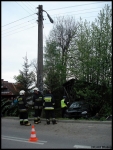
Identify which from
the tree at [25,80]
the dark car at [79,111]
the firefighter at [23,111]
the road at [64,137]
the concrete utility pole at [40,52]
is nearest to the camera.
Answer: the road at [64,137]

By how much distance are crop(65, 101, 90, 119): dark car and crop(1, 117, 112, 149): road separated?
299cm

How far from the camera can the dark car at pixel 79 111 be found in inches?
538

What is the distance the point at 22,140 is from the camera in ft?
24.8

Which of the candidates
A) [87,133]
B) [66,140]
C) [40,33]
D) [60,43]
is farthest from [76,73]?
[60,43]

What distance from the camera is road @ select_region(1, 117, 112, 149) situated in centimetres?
684

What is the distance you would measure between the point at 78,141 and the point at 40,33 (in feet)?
26.3

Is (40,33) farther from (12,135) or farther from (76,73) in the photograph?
(12,135)

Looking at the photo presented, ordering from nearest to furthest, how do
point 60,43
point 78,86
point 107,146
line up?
point 107,146, point 78,86, point 60,43

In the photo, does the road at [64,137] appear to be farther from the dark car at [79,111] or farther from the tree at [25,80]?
the tree at [25,80]

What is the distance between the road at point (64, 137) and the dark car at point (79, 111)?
299 centimetres

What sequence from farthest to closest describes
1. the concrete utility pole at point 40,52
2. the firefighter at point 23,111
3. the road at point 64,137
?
1. the concrete utility pole at point 40,52
2. the firefighter at point 23,111
3. the road at point 64,137

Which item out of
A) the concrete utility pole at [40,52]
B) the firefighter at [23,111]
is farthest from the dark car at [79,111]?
the firefighter at [23,111]

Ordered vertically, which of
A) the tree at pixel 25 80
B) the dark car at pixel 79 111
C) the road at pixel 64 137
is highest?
the tree at pixel 25 80

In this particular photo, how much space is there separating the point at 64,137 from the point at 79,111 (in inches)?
233
